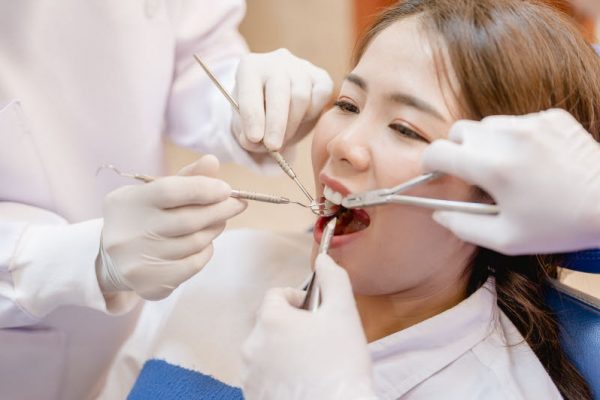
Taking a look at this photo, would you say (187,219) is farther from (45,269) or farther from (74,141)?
(74,141)

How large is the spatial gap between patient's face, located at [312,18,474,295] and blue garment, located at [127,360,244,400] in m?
0.30

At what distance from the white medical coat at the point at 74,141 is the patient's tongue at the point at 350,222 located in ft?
1.15

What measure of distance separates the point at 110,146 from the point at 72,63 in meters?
0.17

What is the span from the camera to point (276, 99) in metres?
1.25

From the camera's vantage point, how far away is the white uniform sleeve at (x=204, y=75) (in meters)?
1.44

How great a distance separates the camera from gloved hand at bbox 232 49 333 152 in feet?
4.00

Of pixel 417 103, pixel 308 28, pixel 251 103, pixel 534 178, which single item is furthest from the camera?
pixel 308 28

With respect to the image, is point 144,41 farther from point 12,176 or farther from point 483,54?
point 483,54

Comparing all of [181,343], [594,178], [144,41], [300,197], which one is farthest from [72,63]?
[300,197]

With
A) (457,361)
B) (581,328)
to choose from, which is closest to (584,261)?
(581,328)

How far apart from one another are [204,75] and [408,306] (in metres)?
0.65

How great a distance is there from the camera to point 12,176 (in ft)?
3.89

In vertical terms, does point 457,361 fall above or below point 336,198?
below

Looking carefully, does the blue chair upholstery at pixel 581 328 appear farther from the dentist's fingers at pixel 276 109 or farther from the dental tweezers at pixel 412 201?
the dentist's fingers at pixel 276 109
